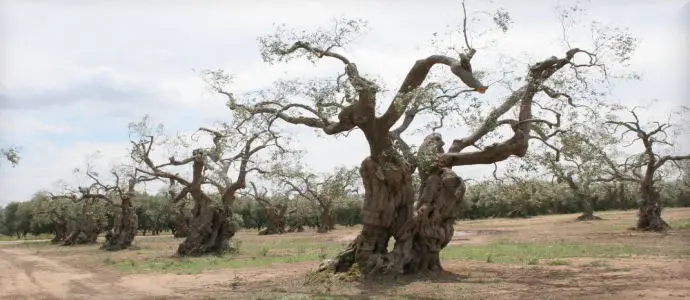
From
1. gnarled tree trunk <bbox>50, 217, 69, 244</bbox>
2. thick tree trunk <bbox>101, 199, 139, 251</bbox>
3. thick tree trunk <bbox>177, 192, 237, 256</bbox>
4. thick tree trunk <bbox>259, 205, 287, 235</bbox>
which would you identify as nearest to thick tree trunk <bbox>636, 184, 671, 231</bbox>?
thick tree trunk <bbox>177, 192, 237, 256</bbox>

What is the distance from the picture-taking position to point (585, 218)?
2222 inches

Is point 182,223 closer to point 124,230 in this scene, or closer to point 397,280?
point 124,230

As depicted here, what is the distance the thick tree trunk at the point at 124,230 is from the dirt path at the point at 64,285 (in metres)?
15.0

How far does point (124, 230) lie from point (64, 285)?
24.0 m

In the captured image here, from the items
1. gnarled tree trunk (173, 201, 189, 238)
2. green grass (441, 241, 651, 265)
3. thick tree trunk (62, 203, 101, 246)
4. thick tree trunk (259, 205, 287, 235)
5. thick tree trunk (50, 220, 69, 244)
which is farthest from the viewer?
thick tree trunk (259, 205, 287, 235)

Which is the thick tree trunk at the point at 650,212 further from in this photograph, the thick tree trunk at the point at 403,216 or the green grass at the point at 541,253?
the thick tree trunk at the point at 403,216

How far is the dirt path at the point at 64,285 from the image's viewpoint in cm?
1722

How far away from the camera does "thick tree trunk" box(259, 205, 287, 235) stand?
65.8 meters

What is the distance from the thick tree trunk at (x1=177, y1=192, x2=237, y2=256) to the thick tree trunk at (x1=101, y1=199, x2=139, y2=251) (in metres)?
11.6

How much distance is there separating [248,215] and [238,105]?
74683mm

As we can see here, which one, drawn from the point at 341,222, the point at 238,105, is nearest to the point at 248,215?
the point at 341,222

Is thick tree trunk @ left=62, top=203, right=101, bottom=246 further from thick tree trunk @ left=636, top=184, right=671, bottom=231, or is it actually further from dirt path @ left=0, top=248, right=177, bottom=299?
thick tree trunk @ left=636, top=184, right=671, bottom=231

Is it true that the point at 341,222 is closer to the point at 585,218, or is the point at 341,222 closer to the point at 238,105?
the point at 585,218

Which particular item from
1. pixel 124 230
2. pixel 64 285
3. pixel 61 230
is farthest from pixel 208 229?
pixel 61 230
